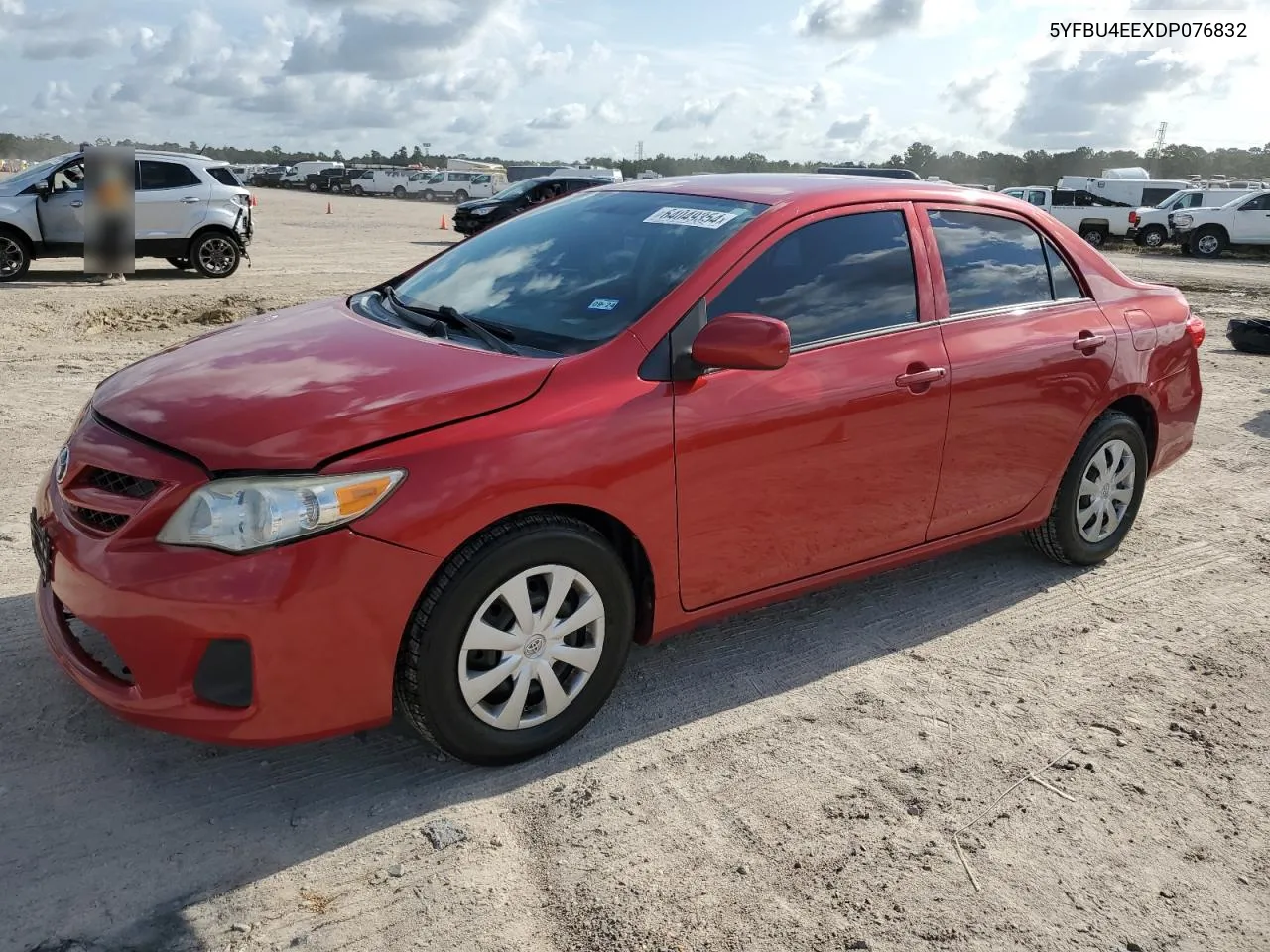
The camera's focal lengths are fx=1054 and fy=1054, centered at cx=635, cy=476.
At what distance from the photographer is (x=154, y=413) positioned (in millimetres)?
2961

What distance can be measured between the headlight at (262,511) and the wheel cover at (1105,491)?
131 inches

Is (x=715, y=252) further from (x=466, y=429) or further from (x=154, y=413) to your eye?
(x=154, y=413)

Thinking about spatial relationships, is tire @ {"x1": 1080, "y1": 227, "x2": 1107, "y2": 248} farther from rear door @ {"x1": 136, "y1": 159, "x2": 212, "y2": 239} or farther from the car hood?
the car hood

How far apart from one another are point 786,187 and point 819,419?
961mm

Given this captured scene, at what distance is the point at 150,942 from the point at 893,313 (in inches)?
119

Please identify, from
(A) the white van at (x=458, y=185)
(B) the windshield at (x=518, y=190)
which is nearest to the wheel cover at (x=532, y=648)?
(B) the windshield at (x=518, y=190)

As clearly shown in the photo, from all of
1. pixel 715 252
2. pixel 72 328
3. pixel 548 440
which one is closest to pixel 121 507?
pixel 548 440

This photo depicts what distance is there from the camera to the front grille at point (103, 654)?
2.84m

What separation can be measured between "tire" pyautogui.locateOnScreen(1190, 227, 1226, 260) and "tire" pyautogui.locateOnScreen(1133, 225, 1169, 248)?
2.28 metres

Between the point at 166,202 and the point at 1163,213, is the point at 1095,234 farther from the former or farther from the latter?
the point at 166,202

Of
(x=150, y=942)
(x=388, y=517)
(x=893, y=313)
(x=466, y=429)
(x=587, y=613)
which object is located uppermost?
(x=893, y=313)

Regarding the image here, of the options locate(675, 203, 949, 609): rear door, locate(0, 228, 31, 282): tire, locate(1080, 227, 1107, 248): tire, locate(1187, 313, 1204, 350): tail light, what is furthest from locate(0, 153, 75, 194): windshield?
locate(1080, 227, 1107, 248): tire

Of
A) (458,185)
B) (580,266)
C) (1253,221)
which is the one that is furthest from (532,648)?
(458,185)

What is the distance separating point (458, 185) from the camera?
57125 mm
